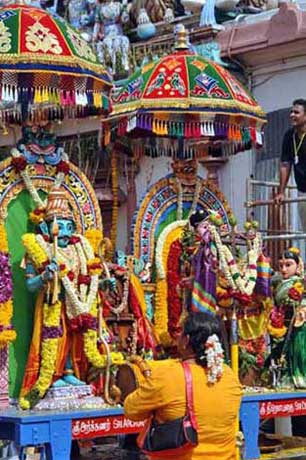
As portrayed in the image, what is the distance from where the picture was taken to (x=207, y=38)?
47.9 ft

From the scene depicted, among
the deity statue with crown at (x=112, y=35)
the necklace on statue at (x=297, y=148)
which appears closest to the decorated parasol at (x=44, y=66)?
the necklace on statue at (x=297, y=148)

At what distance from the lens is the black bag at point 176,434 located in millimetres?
5275

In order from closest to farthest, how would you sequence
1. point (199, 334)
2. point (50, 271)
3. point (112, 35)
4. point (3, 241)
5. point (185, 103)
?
point (199, 334) → point (50, 271) → point (3, 241) → point (185, 103) → point (112, 35)

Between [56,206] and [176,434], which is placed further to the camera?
[56,206]

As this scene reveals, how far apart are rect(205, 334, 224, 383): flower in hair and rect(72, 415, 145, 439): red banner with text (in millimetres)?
2703

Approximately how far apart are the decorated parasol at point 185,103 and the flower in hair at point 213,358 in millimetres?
4808

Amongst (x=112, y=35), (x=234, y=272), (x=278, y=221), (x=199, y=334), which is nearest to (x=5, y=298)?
(x=234, y=272)

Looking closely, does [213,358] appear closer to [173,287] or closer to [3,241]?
[3,241]

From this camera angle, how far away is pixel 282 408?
368 inches

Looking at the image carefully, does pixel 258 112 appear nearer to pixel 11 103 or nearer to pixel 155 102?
pixel 155 102

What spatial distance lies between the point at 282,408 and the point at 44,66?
3348 millimetres

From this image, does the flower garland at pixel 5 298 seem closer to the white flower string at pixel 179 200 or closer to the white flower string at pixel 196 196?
the white flower string at pixel 179 200

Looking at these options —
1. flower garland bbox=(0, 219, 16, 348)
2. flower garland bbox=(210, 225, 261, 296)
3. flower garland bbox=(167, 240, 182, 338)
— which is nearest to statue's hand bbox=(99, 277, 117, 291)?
flower garland bbox=(0, 219, 16, 348)

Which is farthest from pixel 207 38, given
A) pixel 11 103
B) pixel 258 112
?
pixel 11 103
